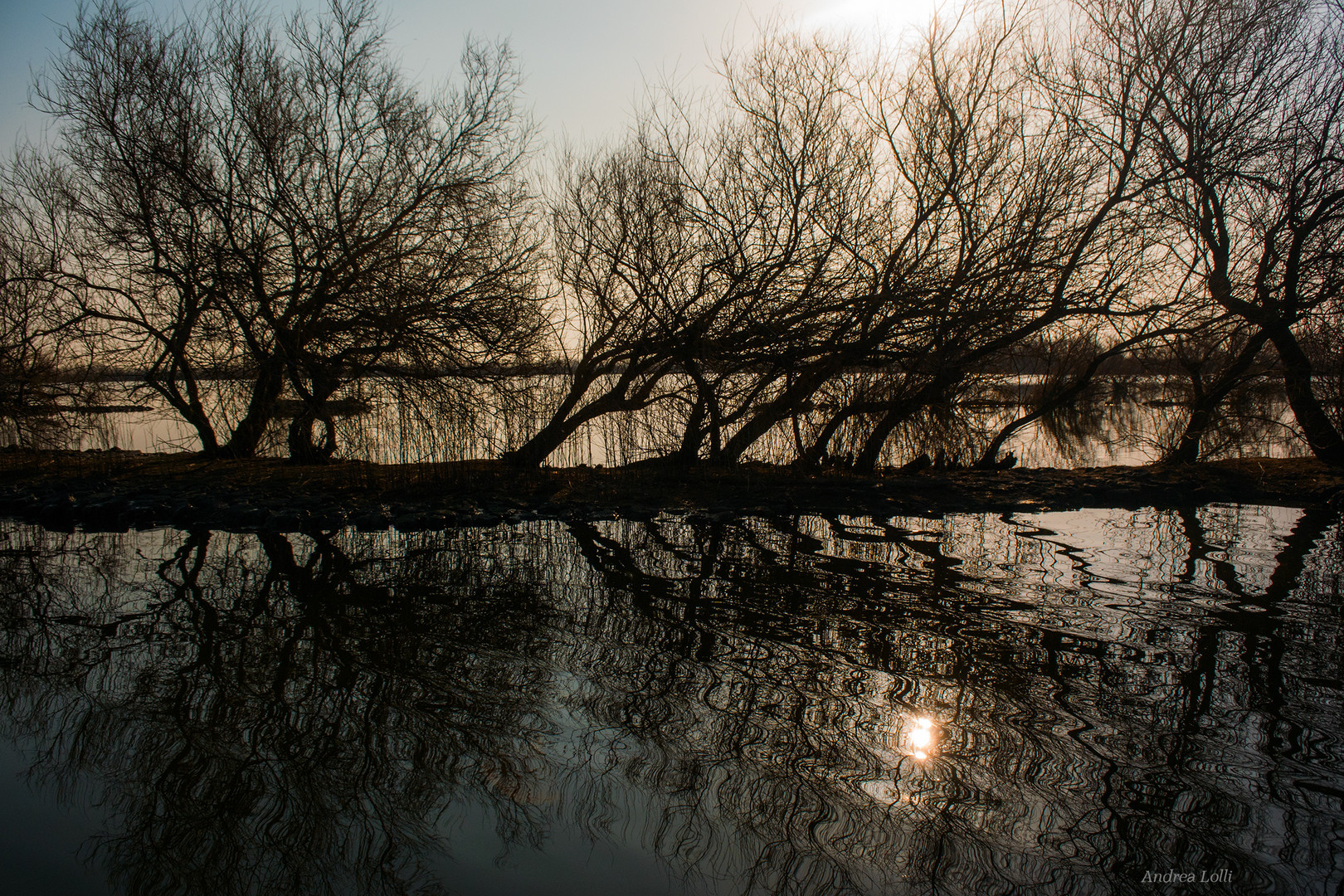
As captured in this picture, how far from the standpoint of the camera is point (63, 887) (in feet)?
8.16

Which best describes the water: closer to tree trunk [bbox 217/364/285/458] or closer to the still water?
tree trunk [bbox 217/364/285/458]

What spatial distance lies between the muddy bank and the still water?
2.46m

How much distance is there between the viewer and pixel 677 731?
3.39 m

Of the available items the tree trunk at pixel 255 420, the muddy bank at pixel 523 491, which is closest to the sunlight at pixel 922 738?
the muddy bank at pixel 523 491

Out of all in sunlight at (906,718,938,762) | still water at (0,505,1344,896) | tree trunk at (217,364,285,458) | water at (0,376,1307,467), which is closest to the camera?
still water at (0,505,1344,896)

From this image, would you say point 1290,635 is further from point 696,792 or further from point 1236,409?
point 1236,409

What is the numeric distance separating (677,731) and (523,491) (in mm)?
6456

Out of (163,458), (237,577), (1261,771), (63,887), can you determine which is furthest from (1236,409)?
(163,458)

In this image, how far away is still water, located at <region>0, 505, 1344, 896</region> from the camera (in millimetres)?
2574

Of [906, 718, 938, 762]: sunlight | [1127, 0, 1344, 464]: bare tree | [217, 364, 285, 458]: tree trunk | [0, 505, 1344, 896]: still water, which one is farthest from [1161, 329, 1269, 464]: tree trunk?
[217, 364, 285, 458]: tree trunk

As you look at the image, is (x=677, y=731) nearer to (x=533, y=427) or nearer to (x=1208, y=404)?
(x=533, y=427)

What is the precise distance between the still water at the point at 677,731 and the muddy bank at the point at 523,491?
246cm

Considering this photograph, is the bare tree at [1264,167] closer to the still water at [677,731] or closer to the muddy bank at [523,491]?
the muddy bank at [523,491]

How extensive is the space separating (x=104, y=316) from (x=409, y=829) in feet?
37.3
